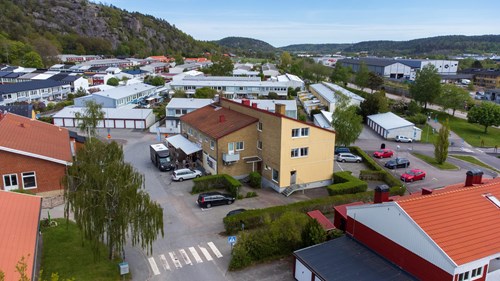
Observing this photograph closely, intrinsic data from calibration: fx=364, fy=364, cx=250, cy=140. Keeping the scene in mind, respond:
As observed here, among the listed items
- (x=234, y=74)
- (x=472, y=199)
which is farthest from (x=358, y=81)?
(x=472, y=199)

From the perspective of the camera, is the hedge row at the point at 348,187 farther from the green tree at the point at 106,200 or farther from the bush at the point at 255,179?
the green tree at the point at 106,200

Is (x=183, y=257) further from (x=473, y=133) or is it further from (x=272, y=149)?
(x=473, y=133)

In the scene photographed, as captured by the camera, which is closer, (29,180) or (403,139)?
(29,180)

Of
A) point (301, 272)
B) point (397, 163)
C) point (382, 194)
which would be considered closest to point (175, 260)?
point (301, 272)

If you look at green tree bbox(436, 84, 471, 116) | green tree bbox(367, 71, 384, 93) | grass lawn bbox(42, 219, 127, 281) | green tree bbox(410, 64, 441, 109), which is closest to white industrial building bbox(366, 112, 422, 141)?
green tree bbox(436, 84, 471, 116)

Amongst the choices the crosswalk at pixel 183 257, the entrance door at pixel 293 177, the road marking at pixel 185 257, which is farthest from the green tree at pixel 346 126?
the road marking at pixel 185 257

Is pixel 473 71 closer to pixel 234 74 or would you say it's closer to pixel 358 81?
pixel 358 81
